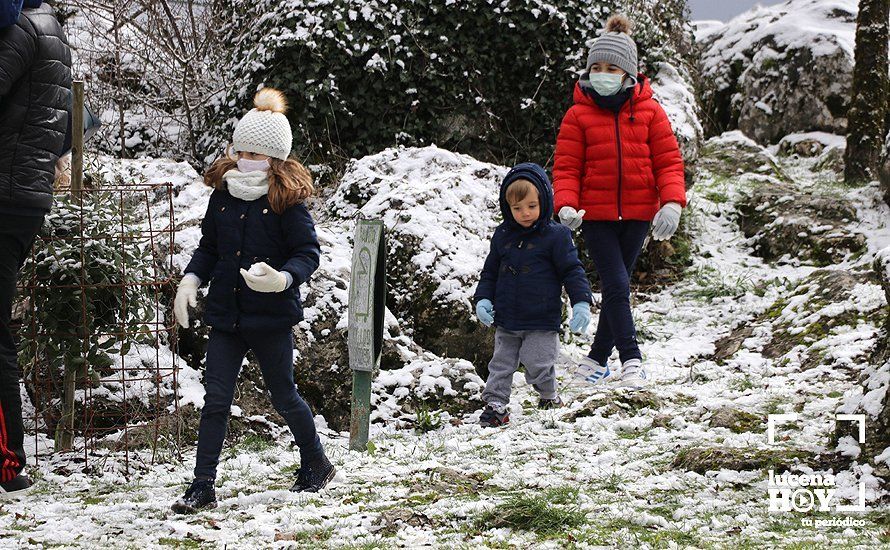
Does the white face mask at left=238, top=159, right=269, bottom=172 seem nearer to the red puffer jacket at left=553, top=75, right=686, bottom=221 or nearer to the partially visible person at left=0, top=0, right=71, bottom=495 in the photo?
the partially visible person at left=0, top=0, right=71, bottom=495

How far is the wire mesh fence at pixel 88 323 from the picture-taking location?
14.7ft

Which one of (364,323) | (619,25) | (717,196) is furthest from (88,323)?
(717,196)

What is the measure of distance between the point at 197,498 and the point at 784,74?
36.1 ft

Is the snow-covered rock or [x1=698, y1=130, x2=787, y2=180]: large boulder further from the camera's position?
[x1=698, y1=130, x2=787, y2=180]: large boulder

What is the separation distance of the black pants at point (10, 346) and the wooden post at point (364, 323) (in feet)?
5.20

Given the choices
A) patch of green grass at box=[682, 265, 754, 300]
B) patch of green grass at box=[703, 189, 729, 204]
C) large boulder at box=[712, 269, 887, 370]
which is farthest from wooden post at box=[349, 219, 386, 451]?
patch of green grass at box=[703, 189, 729, 204]

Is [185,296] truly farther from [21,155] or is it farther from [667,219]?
[667,219]

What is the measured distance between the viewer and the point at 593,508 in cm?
356

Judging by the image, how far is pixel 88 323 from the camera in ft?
14.8

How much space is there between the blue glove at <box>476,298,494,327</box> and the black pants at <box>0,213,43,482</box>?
2.41 meters

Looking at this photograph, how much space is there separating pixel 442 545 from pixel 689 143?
6582 millimetres

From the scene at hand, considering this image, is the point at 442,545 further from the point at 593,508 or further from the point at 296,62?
the point at 296,62

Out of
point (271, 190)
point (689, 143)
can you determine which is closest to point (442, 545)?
point (271, 190)

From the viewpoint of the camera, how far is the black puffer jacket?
3965 mm
